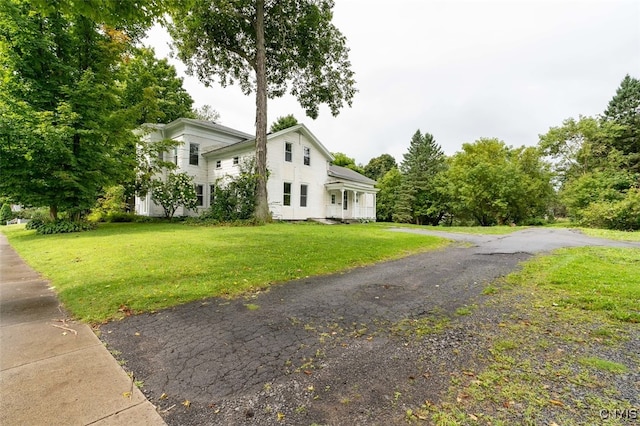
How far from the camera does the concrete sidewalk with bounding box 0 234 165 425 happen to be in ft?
6.24

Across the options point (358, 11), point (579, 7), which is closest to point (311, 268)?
point (579, 7)

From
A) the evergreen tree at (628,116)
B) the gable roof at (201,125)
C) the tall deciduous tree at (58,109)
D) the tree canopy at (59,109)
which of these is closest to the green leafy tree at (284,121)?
the gable roof at (201,125)

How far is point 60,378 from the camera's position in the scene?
232cm

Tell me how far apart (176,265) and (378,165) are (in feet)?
173

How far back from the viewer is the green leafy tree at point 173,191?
1861 cm

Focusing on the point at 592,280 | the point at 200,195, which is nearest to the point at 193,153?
the point at 200,195

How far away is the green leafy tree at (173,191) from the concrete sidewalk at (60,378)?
624 inches

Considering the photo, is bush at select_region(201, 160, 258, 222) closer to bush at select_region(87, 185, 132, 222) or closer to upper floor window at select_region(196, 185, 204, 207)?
upper floor window at select_region(196, 185, 204, 207)

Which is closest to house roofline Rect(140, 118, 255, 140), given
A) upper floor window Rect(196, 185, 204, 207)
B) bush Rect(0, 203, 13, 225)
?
upper floor window Rect(196, 185, 204, 207)

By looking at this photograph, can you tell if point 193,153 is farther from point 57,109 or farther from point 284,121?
point 284,121

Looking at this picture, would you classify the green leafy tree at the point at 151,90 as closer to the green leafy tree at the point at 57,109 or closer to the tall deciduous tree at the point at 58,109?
the tall deciduous tree at the point at 58,109

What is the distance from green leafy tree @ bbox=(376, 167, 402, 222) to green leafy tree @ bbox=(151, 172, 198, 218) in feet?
82.6

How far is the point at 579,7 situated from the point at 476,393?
12272 millimetres

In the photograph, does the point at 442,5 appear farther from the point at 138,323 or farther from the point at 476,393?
the point at 138,323
